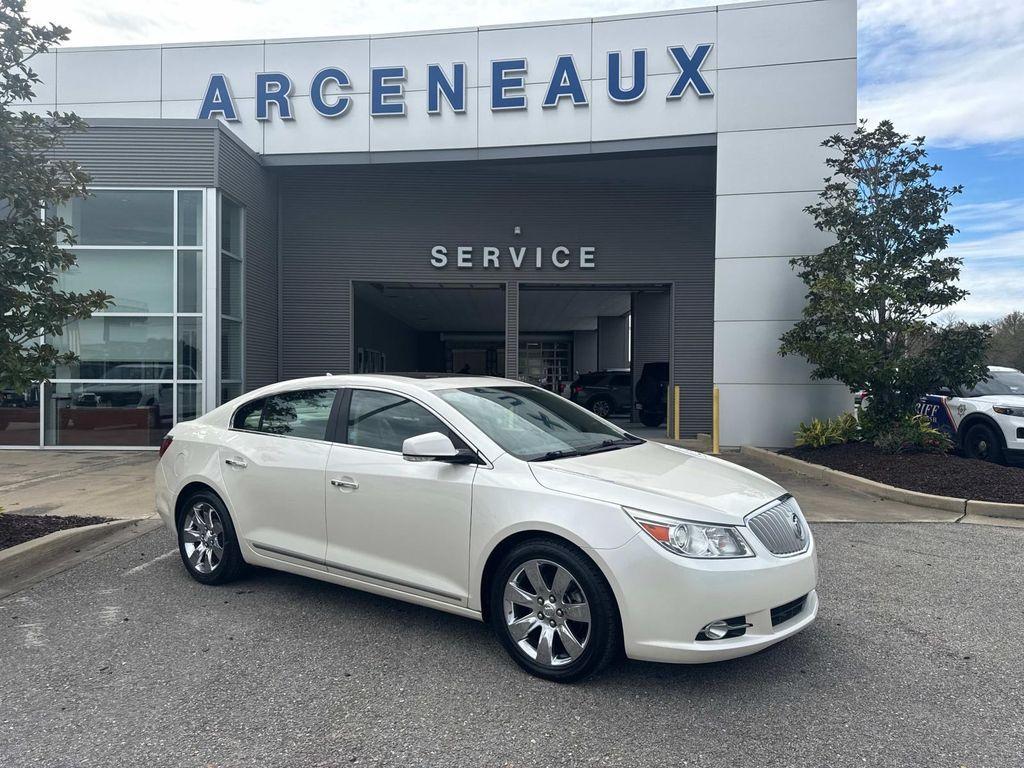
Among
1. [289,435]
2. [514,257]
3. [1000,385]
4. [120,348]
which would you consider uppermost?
[514,257]

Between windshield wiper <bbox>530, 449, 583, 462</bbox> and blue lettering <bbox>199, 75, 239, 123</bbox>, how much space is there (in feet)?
42.2

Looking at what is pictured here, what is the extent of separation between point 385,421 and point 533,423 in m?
0.92

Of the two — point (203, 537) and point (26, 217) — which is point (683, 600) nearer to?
point (203, 537)

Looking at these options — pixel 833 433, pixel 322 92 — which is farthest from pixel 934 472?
pixel 322 92

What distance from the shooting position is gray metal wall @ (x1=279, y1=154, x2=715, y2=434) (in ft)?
Result: 50.1

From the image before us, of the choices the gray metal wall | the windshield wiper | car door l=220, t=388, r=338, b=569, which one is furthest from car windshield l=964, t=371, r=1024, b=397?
car door l=220, t=388, r=338, b=569

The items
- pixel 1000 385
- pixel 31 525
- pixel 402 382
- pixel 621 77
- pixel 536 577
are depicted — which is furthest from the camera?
pixel 621 77

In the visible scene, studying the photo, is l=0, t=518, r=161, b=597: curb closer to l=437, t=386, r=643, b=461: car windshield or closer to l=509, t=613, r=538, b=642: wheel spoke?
l=437, t=386, r=643, b=461: car windshield

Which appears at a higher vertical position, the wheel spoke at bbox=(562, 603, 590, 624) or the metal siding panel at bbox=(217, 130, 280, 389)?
the metal siding panel at bbox=(217, 130, 280, 389)

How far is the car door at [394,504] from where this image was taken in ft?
12.6

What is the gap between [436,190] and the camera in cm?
1531

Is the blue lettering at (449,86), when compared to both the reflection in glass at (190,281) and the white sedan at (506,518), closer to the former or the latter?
the reflection in glass at (190,281)

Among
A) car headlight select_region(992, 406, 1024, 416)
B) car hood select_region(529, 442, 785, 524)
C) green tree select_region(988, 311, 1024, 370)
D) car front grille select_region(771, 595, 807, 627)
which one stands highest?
green tree select_region(988, 311, 1024, 370)

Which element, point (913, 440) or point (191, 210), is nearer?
point (913, 440)
